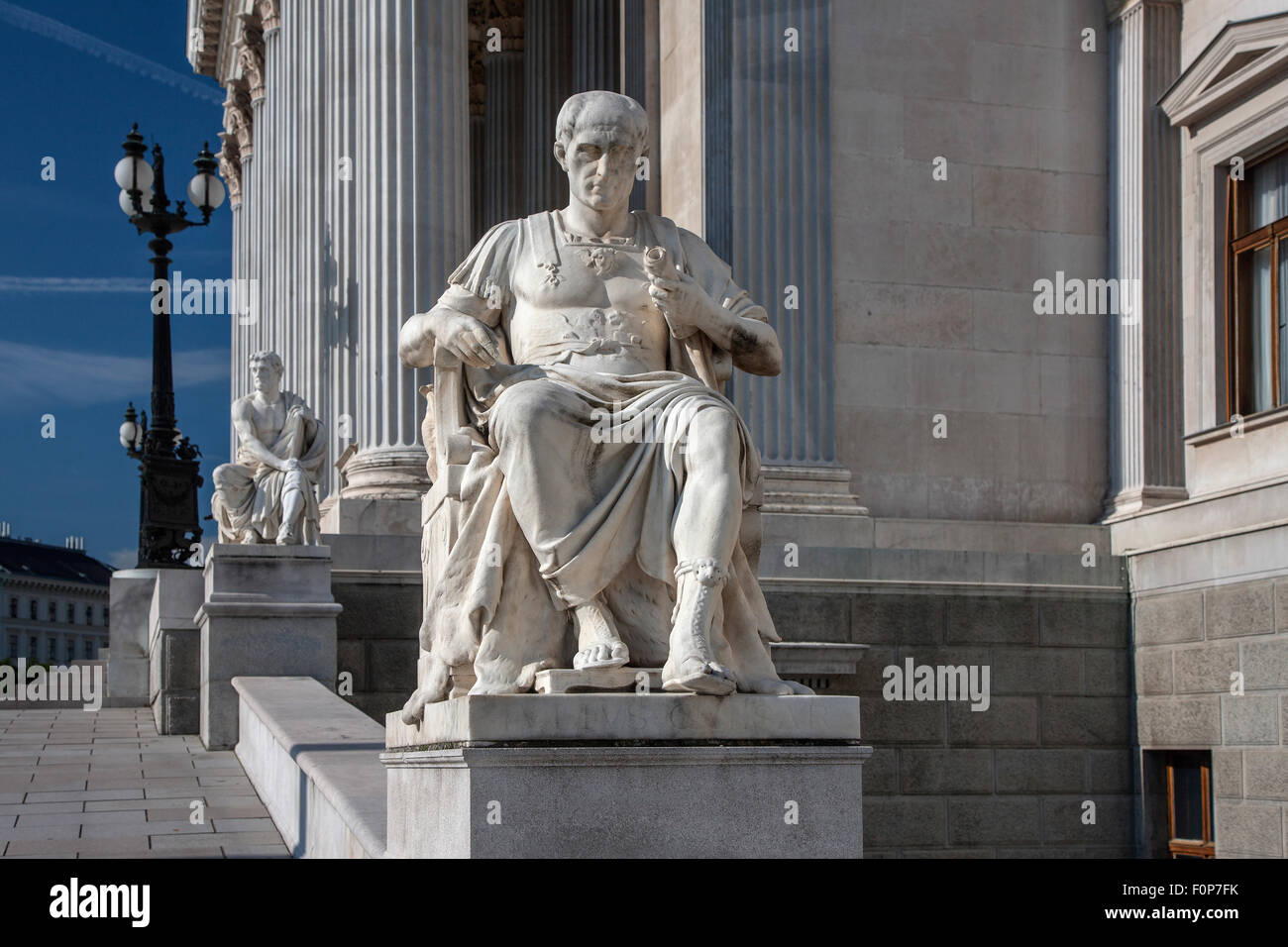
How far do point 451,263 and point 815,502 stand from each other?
4.72m

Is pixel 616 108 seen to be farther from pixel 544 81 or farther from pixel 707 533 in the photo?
pixel 544 81

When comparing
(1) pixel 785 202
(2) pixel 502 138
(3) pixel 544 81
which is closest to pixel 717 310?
(1) pixel 785 202

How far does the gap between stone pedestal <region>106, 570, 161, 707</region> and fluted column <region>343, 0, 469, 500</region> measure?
620 cm

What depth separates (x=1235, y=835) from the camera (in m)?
16.3

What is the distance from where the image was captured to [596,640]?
6.31 metres

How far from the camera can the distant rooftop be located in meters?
101

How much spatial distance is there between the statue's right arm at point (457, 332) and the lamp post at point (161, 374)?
1857cm

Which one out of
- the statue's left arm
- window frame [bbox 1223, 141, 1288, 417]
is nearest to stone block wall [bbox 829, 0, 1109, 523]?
window frame [bbox 1223, 141, 1288, 417]

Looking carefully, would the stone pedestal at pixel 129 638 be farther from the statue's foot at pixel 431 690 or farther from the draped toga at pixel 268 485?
the statue's foot at pixel 431 690

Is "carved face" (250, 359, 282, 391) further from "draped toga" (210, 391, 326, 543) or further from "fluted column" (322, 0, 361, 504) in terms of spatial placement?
"fluted column" (322, 0, 361, 504)

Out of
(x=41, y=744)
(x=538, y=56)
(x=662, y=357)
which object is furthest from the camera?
(x=538, y=56)

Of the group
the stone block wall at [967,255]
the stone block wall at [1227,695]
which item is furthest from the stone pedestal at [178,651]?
the stone block wall at [1227,695]
